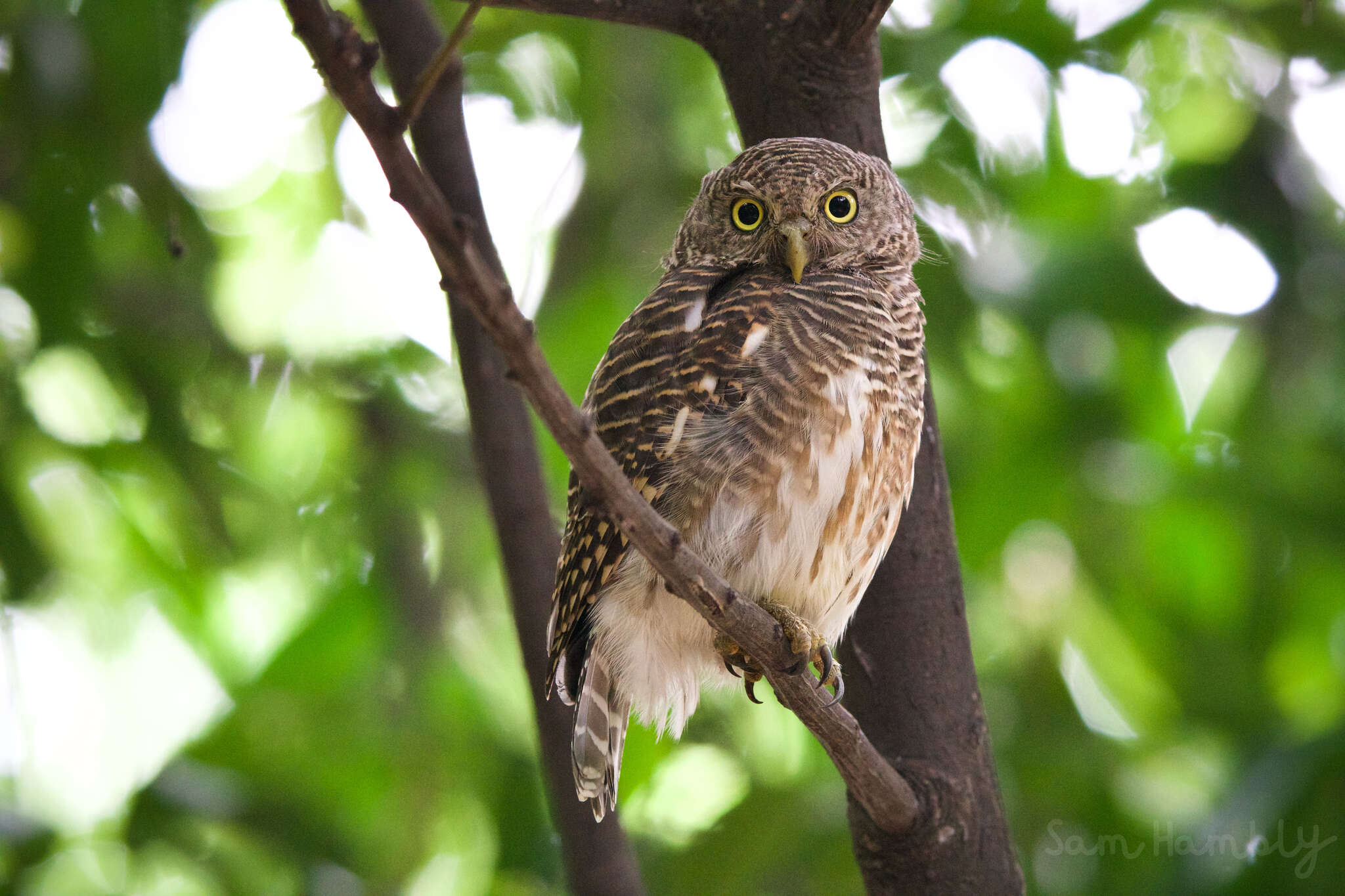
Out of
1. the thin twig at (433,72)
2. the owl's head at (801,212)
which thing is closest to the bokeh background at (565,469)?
the owl's head at (801,212)

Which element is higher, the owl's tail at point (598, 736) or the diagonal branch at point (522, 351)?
the diagonal branch at point (522, 351)

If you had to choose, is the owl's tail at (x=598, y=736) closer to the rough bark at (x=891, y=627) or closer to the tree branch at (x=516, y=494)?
the tree branch at (x=516, y=494)

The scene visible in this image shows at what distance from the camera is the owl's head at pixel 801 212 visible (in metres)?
2.43

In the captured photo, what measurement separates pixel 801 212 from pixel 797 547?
2.37 ft

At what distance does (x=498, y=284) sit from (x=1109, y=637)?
3.41 m

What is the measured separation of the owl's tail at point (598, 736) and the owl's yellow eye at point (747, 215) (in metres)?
0.94

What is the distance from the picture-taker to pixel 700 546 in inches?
84.4

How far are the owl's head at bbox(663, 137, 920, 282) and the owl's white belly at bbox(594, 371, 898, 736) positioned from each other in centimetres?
39

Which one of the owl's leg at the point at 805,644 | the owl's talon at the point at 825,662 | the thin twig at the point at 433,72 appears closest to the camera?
the thin twig at the point at 433,72

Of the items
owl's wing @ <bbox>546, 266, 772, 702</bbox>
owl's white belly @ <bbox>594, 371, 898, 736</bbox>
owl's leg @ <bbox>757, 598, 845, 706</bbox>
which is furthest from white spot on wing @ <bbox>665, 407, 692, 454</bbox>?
owl's leg @ <bbox>757, 598, 845, 706</bbox>

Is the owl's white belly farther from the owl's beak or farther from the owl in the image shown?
the owl's beak

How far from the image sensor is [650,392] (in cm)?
218

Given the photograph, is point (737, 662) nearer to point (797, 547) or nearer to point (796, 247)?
point (797, 547)

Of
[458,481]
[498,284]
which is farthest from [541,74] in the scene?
[498,284]
